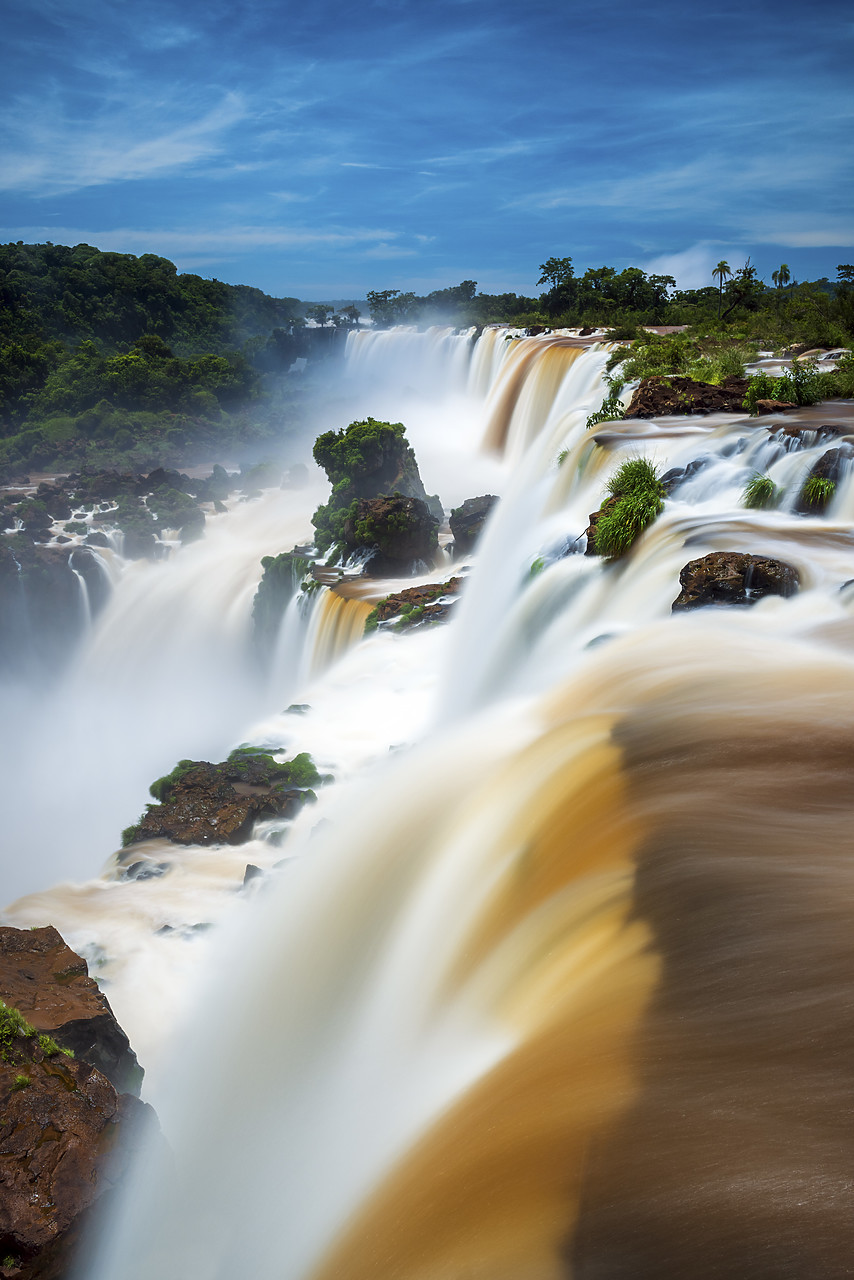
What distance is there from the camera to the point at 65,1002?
19.2 ft

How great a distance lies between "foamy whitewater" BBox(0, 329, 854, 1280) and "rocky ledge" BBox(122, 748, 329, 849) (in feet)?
1.06

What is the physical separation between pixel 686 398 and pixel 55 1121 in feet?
52.1

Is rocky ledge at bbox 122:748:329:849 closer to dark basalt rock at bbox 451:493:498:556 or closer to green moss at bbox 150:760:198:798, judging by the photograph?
green moss at bbox 150:760:198:798

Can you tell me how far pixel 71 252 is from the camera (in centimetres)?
6756

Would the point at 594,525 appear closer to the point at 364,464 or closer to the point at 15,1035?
→ the point at 15,1035

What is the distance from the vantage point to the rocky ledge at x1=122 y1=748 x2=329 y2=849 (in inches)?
392

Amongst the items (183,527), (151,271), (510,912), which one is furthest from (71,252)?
(510,912)

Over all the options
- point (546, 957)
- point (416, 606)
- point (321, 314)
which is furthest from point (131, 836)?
point (321, 314)

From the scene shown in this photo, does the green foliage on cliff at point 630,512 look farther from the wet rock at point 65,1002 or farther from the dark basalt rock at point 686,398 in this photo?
the wet rock at point 65,1002

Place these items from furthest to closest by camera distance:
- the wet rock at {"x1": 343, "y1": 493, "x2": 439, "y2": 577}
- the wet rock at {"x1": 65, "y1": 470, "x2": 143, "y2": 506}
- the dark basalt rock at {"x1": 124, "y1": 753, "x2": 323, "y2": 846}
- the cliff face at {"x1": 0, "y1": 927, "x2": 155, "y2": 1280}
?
the wet rock at {"x1": 65, "y1": 470, "x2": 143, "y2": 506} < the wet rock at {"x1": 343, "y1": 493, "x2": 439, "y2": 577} < the dark basalt rock at {"x1": 124, "y1": 753, "x2": 323, "y2": 846} < the cliff face at {"x1": 0, "y1": 927, "x2": 155, "y2": 1280}

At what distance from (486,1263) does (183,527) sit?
2833 centimetres

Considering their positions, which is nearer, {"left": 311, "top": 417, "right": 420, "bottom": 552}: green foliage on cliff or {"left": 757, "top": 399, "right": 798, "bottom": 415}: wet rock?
{"left": 757, "top": 399, "right": 798, "bottom": 415}: wet rock

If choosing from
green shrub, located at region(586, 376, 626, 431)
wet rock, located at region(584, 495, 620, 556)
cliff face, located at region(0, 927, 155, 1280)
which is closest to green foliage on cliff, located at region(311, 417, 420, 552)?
green shrub, located at region(586, 376, 626, 431)

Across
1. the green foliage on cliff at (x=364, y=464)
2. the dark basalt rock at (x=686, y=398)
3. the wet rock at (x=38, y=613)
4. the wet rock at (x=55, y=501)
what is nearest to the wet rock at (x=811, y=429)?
the dark basalt rock at (x=686, y=398)
